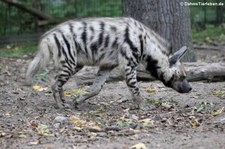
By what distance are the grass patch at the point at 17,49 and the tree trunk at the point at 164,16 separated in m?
3.60

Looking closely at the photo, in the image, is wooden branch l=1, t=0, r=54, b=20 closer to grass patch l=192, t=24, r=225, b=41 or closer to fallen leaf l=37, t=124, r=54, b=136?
grass patch l=192, t=24, r=225, b=41

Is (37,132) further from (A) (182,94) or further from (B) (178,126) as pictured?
(A) (182,94)

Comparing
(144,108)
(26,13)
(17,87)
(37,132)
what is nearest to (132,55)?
(144,108)

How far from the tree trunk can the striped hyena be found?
174 centimetres

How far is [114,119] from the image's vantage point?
21.8 feet

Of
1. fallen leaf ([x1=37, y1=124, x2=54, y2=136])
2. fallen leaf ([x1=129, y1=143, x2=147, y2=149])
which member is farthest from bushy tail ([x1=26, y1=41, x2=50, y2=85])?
fallen leaf ([x1=129, y1=143, x2=147, y2=149])

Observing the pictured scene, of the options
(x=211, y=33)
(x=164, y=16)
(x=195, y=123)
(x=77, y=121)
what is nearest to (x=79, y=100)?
(x=77, y=121)

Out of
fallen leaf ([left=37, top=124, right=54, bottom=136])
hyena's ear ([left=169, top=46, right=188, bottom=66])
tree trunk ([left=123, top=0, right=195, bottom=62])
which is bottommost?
fallen leaf ([left=37, top=124, right=54, bottom=136])

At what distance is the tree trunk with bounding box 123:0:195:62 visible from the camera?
915cm

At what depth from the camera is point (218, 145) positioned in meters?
5.37

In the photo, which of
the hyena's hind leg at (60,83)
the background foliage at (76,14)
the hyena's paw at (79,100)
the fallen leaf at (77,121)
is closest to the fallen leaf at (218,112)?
the fallen leaf at (77,121)

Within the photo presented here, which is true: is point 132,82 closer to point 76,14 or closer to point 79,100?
point 79,100

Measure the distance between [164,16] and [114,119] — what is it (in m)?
3.04

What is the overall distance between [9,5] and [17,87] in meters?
4.75
